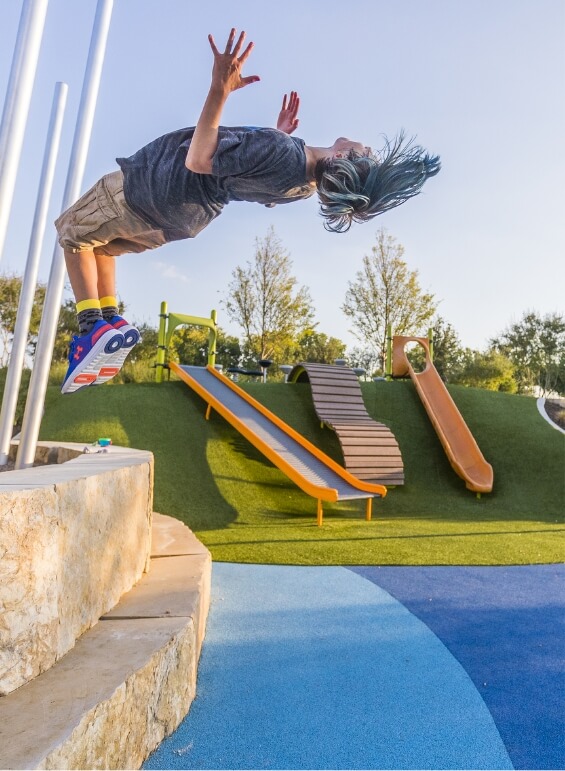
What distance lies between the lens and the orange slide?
1010 centimetres

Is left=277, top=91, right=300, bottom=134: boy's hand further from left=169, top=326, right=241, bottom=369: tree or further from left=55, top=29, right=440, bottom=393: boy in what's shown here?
left=169, top=326, right=241, bottom=369: tree

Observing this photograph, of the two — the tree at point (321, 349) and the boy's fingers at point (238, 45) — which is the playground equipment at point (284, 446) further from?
the tree at point (321, 349)

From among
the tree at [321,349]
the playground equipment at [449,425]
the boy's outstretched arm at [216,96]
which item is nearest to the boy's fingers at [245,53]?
the boy's outstretched arm at [216,96]

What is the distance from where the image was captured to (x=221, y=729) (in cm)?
244

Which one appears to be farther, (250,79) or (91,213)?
(91,213)

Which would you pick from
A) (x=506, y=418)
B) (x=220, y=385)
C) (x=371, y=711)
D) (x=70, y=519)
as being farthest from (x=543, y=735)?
(x=506, y=418)

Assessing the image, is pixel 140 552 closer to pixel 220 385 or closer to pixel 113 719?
pixel 113 719

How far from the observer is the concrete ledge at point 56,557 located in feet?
6.07

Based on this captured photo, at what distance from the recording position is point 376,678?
2.99 meters

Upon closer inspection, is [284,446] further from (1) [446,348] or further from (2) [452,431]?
(1) [446,348]

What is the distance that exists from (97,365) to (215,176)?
42.9 inches

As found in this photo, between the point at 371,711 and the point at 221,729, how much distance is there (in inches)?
27.2

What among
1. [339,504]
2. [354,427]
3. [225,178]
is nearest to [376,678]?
[225,178]

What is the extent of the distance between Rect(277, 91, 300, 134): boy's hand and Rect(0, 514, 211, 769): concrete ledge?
232cm
